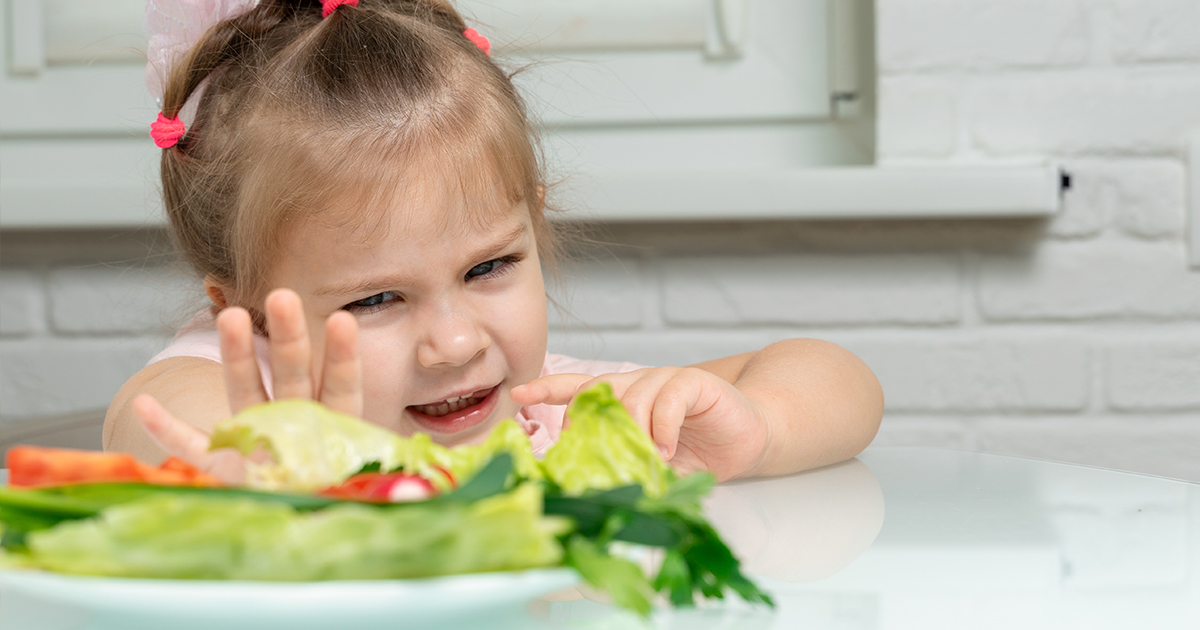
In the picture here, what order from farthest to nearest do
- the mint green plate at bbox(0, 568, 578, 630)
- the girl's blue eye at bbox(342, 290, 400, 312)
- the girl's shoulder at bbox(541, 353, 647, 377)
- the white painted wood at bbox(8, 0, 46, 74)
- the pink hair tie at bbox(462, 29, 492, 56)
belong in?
the white painted wood at bbox(8, 0, 46, 74), the girl's shoulder at bbox(541, 353, 647, 377), the pink hair tie at bbox(462, 29, 492, 56), the girl's blue eye at bbox(342, 290, 400, 312), the mint green plate at bbox(0, 568, 578, 630)

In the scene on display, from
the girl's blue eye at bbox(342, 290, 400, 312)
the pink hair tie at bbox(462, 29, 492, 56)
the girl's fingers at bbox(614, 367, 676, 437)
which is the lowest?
the girl's fingers at bbox(614, 367, 676, 437)

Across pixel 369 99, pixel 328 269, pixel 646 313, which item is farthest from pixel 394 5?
pixel 646 313

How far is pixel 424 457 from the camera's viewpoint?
0.50 m

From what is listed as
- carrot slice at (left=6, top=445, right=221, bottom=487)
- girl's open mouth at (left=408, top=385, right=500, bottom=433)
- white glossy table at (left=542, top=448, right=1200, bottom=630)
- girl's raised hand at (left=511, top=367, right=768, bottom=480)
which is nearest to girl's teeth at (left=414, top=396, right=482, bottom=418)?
girl's open mouth at (left=408, top=385, right=500, bottom=433)

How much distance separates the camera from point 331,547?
297 mm

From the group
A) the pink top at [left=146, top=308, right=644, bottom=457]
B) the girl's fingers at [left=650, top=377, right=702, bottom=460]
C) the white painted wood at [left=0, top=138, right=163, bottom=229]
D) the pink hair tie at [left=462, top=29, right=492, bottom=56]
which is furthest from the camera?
the white painted wood at [left=0, top=138, right=163, bottom=229]

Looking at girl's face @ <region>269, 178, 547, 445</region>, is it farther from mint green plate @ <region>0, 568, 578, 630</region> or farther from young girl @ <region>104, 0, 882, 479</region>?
mint green plate @ <region>0, 568, 578, 630</region>

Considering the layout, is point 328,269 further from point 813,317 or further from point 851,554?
point 813,317

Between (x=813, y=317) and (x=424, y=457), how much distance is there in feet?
3.10

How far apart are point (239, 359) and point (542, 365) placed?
0.49 metres

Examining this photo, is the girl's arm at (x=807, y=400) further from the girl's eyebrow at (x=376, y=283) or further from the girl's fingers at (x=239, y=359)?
the girl's fingers at (x=239, y=359)

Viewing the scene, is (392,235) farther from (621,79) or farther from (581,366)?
(621,79)

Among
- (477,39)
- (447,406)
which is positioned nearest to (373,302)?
(447,406)

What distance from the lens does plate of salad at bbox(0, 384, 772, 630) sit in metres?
0.29
